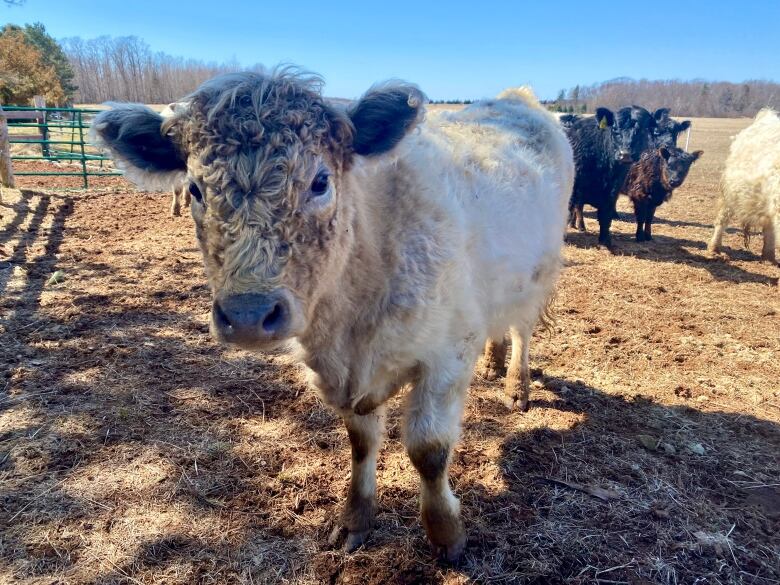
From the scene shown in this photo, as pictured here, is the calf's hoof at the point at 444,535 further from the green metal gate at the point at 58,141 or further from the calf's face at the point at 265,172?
the green metal gate at the point at 58,141

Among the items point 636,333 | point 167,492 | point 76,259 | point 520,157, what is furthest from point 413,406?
point 76,259

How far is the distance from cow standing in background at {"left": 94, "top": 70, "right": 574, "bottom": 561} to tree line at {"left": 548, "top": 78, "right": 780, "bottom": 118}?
5530cm

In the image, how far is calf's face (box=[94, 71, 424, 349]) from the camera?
184cm

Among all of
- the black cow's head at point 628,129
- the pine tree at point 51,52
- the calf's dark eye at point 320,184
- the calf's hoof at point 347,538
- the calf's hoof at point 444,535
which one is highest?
the pine tree at point 51,52

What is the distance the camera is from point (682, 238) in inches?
416

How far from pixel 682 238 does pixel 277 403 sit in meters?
9.61

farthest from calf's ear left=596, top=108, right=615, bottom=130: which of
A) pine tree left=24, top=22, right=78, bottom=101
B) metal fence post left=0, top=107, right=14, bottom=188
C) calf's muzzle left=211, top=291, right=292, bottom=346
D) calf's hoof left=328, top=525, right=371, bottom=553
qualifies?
pine tree left=24, top=22, right=78, bottom=101

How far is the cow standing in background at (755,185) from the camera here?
7914 millimetres

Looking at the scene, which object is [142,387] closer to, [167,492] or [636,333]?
[167,492]

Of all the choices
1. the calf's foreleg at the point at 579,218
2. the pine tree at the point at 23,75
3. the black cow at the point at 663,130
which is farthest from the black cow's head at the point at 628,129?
the pine tree at the point at 23,75

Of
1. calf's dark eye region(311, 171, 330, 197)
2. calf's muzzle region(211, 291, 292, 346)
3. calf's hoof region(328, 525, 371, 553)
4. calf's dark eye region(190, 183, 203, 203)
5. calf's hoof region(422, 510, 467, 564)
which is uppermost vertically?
calf's dark eye region(311, 171, 330, 197)

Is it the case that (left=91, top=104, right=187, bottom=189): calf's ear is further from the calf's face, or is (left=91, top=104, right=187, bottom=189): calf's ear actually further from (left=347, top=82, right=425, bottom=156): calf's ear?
(left=347, top=82, right=425, bottom=156): calf's ear

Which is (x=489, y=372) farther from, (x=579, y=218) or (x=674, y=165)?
(x=674, y=165)

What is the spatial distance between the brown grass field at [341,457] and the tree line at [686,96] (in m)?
53.4
